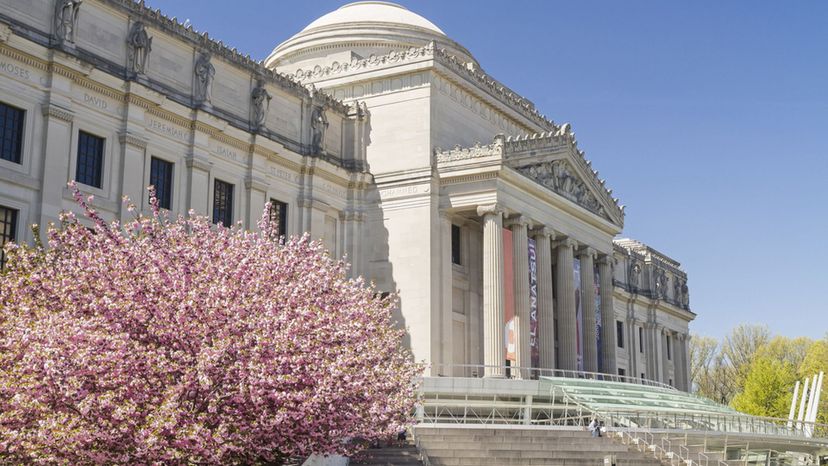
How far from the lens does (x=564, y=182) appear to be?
6131 centimetres

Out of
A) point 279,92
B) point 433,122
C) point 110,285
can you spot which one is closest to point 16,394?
point 110,285

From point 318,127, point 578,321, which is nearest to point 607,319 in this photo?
point 578,321

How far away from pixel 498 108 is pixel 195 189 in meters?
A: 23.3

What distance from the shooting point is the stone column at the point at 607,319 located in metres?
66.6

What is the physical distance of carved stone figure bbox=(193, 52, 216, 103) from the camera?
4762cm

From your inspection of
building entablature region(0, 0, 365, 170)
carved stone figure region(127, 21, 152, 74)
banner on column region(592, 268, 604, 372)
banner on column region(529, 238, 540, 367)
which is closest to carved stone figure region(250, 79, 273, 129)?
building entablature region(0, 0, 365, 170)

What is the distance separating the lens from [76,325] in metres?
22.2

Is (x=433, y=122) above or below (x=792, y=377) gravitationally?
above

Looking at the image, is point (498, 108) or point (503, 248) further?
point (498, 108)

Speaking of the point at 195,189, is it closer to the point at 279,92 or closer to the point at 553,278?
the point at 279,92

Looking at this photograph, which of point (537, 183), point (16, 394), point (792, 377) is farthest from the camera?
point (792, 377)

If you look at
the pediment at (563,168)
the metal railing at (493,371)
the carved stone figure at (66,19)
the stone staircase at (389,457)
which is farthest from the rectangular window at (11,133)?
the pediment at (563,168)

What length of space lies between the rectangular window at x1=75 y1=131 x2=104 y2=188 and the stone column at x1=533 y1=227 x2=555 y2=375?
26.8 m

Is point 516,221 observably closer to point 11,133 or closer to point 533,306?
point 533,306
